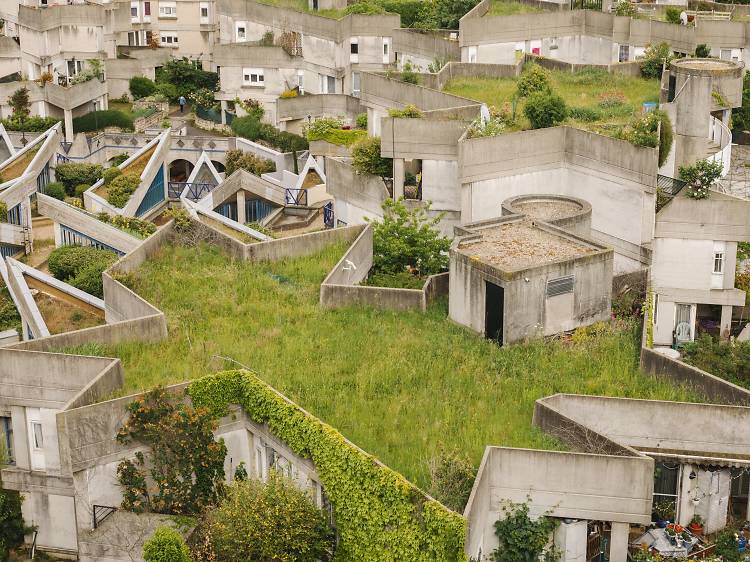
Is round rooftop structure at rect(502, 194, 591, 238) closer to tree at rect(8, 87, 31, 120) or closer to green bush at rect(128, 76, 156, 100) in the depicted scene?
tree at rect(8, 87, 31, 120)

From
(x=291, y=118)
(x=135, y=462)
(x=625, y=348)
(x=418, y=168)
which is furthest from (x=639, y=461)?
(x=291, y=118)

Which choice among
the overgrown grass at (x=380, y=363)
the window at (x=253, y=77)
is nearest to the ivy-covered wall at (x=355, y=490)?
the overgrown grass at (x=380, y=363)

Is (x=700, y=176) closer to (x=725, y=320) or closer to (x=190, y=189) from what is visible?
(x=725, y=320)

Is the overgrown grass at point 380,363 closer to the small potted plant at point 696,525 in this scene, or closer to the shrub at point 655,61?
the small potted plant at point 696,525

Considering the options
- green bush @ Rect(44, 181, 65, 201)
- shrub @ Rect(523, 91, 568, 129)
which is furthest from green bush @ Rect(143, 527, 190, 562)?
green bush @ Rect(44, 181, 65, 201)

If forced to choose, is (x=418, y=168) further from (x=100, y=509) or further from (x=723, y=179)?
(x=100, y=509)

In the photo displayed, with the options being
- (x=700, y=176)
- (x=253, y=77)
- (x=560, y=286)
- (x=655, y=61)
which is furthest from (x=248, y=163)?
(x=560, y=286)
